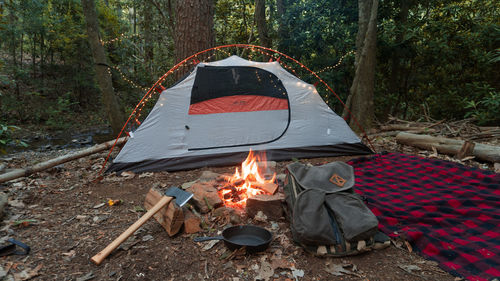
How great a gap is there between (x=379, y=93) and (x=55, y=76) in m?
11.4

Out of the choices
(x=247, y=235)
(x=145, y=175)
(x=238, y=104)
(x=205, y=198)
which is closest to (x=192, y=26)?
(x=238, y=104)

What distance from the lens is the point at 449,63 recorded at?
6.58 metres

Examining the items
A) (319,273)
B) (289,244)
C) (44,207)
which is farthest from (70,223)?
(319,273)

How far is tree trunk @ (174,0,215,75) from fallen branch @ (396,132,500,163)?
12.9 ft

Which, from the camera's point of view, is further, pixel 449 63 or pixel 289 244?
pixel 449 63

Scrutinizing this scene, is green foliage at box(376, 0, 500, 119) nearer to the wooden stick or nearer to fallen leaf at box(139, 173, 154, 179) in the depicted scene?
the wooden stick

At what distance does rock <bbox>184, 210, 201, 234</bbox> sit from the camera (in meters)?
2.31

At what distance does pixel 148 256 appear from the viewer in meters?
2.04

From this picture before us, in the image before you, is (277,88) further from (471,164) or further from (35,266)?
(35,266)

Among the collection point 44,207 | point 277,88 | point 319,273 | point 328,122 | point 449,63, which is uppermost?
point 449,63

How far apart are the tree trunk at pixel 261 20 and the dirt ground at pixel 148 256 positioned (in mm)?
6952

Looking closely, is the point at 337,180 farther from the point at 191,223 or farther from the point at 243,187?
the point at 191,223

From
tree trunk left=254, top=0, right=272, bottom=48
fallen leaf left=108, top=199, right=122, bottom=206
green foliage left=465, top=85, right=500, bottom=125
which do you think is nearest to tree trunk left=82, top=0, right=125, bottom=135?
tree trunk left=254, top=0, right=272, bottom=48

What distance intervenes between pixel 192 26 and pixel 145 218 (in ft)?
12.3
